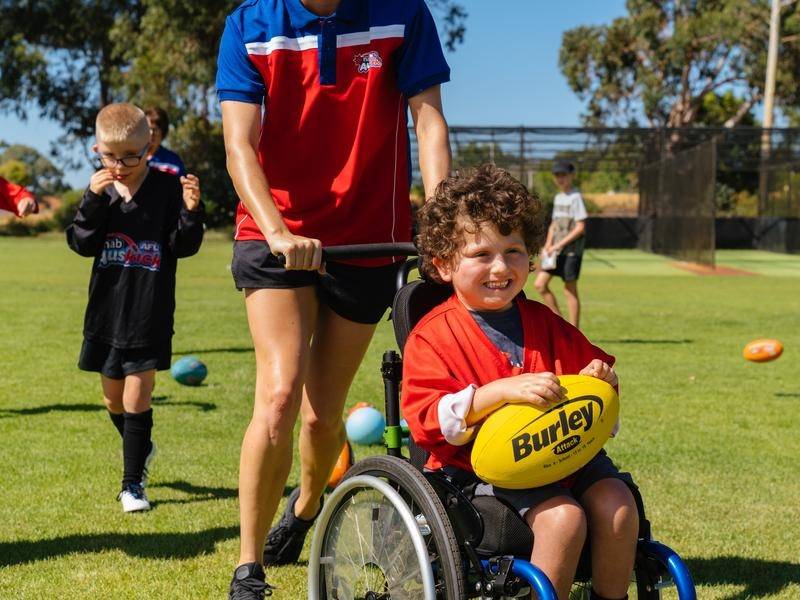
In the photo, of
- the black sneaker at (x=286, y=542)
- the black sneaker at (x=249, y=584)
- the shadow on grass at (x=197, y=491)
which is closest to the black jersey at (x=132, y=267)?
the shadow on grass at (x=197, y=491)

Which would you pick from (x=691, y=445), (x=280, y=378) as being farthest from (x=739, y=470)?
(x=280, y=378)

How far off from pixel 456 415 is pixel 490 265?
1.50ft

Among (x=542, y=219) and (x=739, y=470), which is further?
(x=739, y=470)

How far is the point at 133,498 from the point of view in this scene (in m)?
4.95

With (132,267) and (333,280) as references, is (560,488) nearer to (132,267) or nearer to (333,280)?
(333,280)

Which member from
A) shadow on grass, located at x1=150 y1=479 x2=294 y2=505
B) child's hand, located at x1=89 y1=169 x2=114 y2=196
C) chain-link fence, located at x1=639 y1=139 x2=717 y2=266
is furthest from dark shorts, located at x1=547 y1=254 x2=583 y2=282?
chain-link fence, located at x1=639 y1=139 x2=717 y2=266

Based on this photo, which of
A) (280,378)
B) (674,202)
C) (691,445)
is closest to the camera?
(280,378)

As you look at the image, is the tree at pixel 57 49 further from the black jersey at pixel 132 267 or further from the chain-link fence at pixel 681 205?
the black jersey at pixel 132 267

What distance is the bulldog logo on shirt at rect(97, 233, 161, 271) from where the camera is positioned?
16.7ft

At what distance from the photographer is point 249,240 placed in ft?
11.7

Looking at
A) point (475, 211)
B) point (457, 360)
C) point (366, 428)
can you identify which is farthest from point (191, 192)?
point (457, 360)

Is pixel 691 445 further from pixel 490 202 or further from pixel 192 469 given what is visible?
pixel 490 202

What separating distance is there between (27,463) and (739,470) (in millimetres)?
3835

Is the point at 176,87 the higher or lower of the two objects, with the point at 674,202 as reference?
higher
